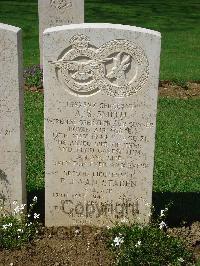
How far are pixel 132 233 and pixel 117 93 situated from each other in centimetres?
151

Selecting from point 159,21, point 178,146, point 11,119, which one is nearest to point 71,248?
point 11,119

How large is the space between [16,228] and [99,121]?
58.7 inches

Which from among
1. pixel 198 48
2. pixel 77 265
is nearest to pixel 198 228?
pixel 77 265

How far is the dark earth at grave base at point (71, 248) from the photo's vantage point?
5438mm

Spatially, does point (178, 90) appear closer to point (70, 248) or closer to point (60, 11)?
point (60, 11)

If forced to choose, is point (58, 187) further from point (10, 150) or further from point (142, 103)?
point (142, 103)

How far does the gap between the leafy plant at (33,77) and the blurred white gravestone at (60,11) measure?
0.44 metres

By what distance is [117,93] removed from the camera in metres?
5.54

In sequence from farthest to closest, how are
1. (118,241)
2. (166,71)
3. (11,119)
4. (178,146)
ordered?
(166,71) < (178,146) < (11,119) < (118,241)

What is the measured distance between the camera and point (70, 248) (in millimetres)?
5648

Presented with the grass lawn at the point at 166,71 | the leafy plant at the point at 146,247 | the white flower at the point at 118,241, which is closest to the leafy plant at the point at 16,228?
the leafy plant at the point at 146,247

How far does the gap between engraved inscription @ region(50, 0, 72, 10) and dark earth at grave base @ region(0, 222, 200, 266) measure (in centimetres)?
A: 861

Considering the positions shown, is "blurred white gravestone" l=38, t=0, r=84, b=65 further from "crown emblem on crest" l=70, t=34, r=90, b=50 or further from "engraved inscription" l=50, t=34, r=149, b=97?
"crown emblem on crest" l=70, t=34, r=90, b=50

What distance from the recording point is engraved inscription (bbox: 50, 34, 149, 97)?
538 centimetres
